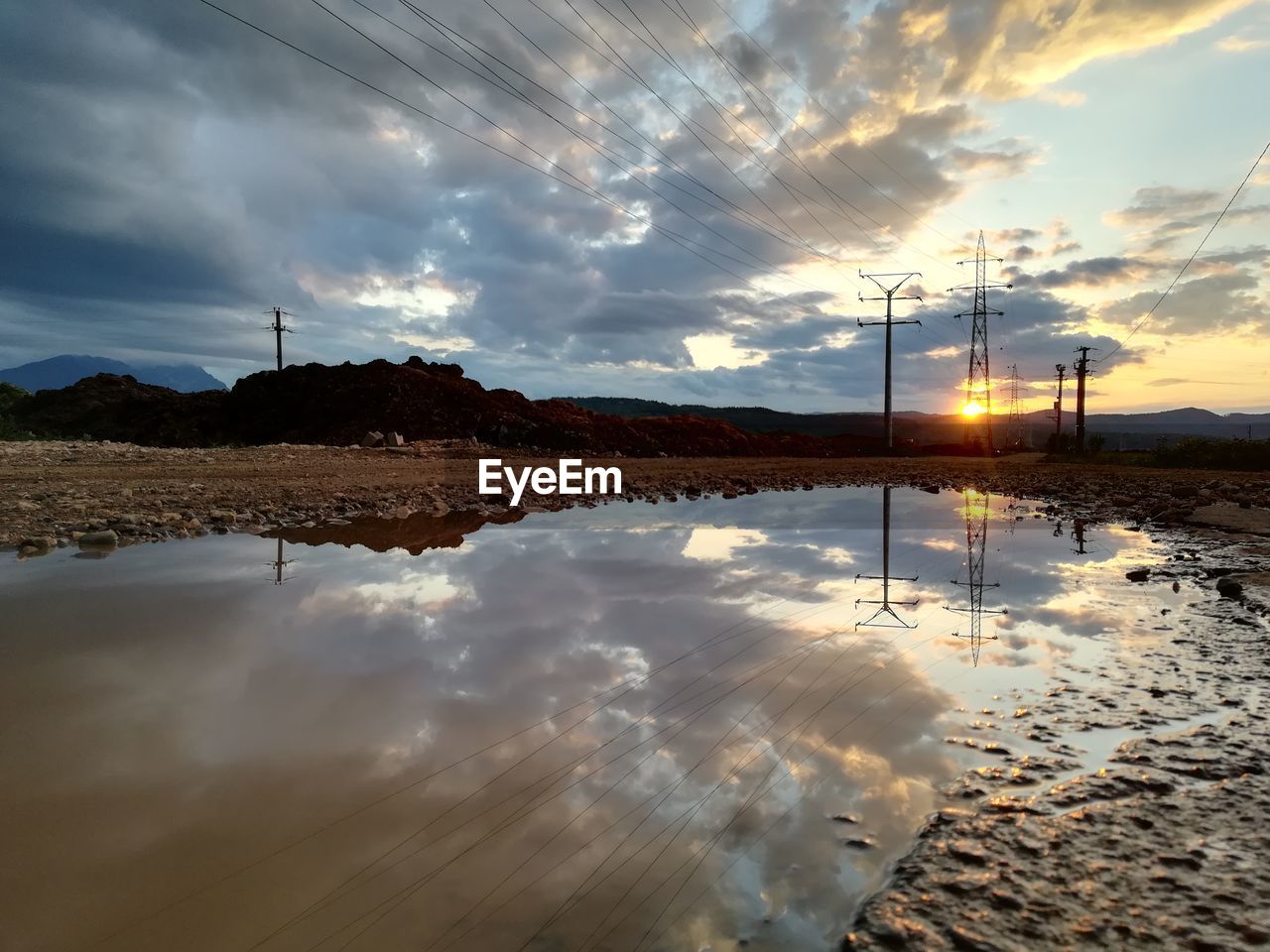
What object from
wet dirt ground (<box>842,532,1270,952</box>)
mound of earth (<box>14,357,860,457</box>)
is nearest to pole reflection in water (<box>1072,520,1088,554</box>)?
wet dirt ground (<box>842,532,1270,952</box>)

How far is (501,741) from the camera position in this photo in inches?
156

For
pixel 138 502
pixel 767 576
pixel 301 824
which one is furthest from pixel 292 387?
Answer: pixel 301 824

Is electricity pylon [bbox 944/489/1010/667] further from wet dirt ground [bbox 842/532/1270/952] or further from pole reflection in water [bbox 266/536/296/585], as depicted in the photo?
pole reflection in water [bbox 266/536/296/585]

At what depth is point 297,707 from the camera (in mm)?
4406

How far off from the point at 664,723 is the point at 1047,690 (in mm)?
2577

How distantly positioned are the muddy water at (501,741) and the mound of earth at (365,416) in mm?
30280

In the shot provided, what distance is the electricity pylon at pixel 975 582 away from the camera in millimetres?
6121

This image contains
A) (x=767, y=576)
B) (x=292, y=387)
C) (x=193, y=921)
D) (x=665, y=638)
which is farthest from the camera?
(x=292, y=387)

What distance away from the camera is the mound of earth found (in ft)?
140

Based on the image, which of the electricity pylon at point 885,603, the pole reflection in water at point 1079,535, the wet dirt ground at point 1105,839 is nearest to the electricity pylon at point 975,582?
the electricity pylon at point 885,603

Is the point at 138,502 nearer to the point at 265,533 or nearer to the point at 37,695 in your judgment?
the point at 265,533

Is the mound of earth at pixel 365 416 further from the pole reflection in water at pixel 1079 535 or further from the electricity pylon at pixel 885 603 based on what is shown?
the electricity pylon at pixel 885 603

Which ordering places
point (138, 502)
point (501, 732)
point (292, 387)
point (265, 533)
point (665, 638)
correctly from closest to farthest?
1. point (501, 732)
2. point (665, 638)
3. point (265, 533)
4. point (138, 502)
5. point (292, 387)

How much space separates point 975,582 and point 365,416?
41.8 metres
